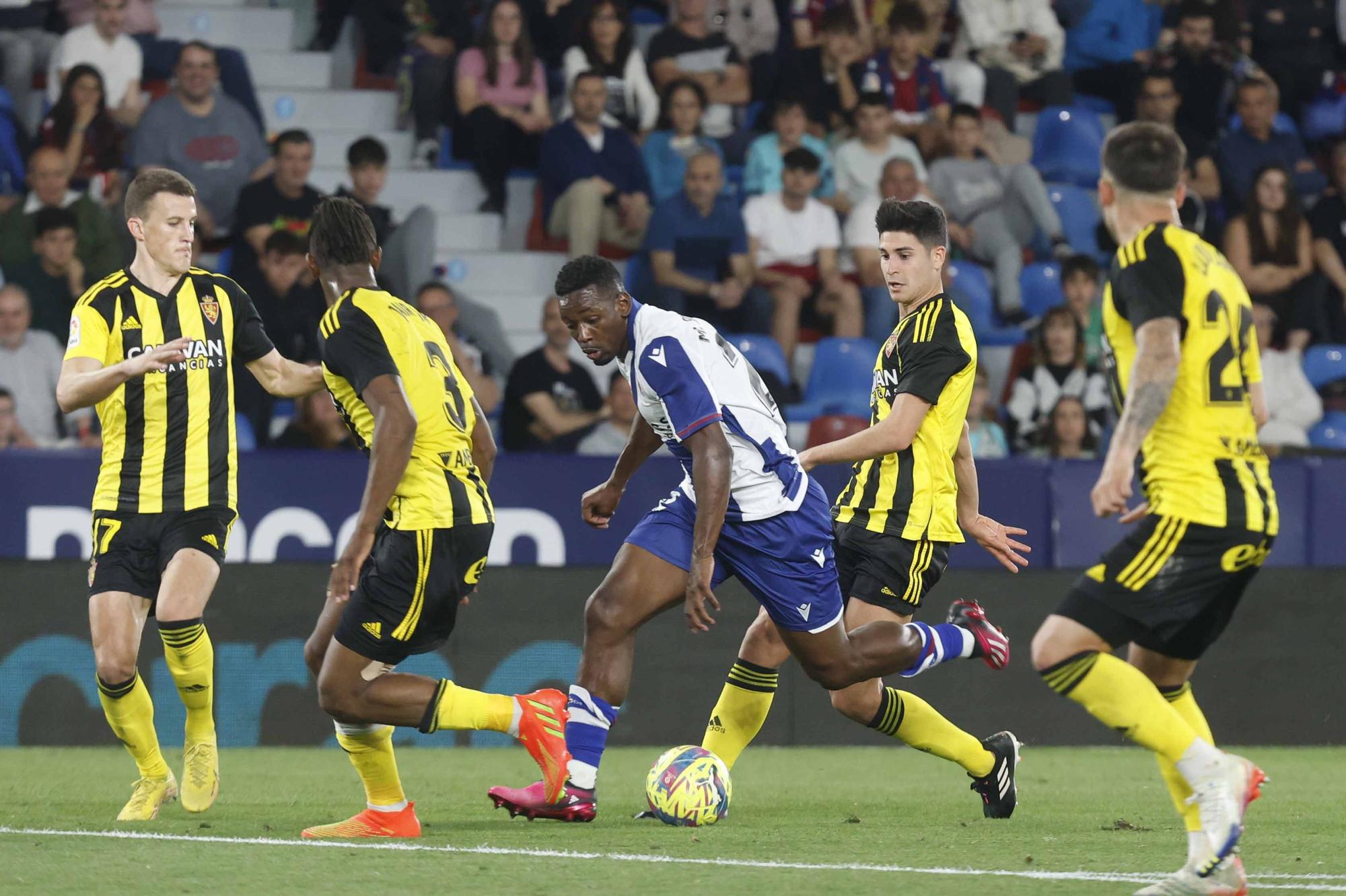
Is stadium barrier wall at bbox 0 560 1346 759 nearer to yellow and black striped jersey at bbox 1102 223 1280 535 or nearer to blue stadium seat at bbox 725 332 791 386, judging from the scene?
blue stadium seat at bbox 725 332 791 386

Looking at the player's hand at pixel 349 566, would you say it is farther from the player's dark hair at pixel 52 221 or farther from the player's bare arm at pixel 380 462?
the player's dark hair at pixel 52 221

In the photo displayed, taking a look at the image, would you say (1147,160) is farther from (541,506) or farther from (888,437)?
(541,506)

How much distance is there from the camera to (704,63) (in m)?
14.3

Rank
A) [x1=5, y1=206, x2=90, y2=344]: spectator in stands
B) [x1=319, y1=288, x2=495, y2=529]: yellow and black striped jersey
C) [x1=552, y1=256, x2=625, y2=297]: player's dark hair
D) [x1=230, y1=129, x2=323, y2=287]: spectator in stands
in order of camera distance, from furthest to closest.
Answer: [x1=230, y1=129, x2=323, y2=287]: spectator in stands, [x1=5, y1=206, x2=90, y2=344]: spectator in stands, [x1=552, y1=256, x2=625, y2=297]: player's dark hair, [x1=319, y1=288, x2=495, y2=529]: yellow and black striped jersey

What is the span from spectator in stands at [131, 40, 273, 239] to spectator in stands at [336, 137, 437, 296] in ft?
1.96

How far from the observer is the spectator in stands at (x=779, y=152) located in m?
13.4

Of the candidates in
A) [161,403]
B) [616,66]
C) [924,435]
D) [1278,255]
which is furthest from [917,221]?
[1278,255]

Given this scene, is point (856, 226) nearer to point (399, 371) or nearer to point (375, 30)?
point (375, 30)

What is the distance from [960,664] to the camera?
989 centimetres

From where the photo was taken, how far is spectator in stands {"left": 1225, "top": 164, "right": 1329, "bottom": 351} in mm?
13375

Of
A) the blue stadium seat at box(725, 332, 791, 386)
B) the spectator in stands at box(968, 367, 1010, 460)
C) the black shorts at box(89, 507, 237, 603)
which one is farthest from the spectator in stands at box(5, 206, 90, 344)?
the spectator in stands at box(968, 367, 1010, 460)

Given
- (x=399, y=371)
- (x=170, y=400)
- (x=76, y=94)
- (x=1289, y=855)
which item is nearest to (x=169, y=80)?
(x=76, y=94)

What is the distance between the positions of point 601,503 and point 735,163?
7862mm

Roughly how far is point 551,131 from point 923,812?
7536 mm
